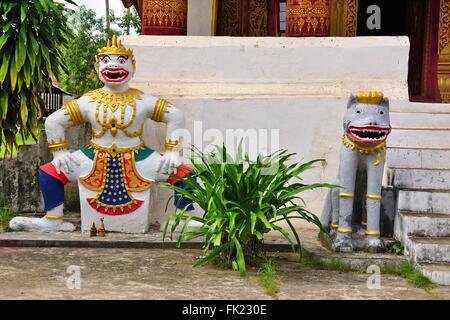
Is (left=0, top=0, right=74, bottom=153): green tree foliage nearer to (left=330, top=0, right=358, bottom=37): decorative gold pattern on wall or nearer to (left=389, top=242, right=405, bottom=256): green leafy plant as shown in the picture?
(left=330, top=0, right=358, bottom=37): decorative gold pattern on wall

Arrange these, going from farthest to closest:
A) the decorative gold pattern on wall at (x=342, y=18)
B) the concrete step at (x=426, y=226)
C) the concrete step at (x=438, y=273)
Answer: the decorative gold pattern on wall at (x=342, y=18) → the concrete step at (x=426, y=226) → the concrete step at (x=438, y=273)

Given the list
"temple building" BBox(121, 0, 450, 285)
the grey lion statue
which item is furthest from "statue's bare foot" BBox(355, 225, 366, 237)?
"temple building" BBox(121, 0, 450, 285)

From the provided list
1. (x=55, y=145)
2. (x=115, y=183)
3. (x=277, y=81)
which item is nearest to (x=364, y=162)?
(x=277, y=81)

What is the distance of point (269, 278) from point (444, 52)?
681 centimetres

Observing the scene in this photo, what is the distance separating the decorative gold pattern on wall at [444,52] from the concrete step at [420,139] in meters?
3.53

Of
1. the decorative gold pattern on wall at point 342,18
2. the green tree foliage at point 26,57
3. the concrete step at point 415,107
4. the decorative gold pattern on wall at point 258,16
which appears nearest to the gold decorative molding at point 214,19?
the decorative gold pattern on wall at point 258,16

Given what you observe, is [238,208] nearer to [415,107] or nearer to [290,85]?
Result: [290,85]

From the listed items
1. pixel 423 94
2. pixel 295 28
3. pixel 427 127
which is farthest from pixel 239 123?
pixel 423 94

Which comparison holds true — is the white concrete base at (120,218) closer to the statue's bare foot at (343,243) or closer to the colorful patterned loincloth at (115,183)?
the colorful patterned loincloth at (115,183)

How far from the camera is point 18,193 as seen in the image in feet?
27.5

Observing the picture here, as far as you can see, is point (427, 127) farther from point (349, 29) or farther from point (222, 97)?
point (349, 29)

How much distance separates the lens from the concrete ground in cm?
500

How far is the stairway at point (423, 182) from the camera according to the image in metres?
5.78

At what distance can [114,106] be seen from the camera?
7.25 m
